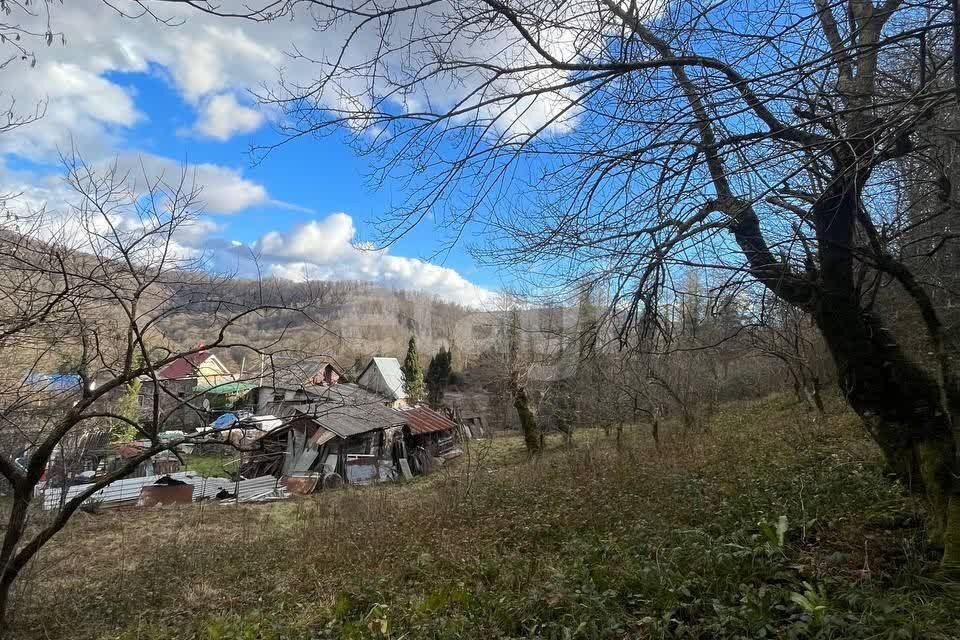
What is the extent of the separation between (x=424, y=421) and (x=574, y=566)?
22433mm

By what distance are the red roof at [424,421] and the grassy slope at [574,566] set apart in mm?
14123

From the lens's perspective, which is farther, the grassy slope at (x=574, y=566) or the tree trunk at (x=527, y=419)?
the tree trunk at (x=527, y=419)

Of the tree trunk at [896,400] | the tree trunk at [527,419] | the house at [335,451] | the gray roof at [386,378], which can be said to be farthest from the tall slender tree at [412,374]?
the tree trunk at [896,400]

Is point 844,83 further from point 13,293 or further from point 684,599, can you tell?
point 13,293

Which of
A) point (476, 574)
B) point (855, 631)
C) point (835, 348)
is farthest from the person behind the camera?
point (476, 574)

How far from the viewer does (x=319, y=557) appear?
6648mm

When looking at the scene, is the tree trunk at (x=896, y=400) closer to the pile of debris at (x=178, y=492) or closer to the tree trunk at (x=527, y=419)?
the pile of debris at (x=178, y=492)

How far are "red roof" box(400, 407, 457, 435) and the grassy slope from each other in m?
14.1

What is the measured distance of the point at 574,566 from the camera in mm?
4398

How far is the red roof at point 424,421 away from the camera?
79.6 ft

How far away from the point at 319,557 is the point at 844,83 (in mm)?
7401

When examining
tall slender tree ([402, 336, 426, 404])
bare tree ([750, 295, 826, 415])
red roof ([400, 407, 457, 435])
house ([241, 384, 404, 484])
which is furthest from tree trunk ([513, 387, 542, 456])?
tall slender tree ([402, 336, 426, 404])

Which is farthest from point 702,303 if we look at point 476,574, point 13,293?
point 13,293

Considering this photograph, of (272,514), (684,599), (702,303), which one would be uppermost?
(702,303)
